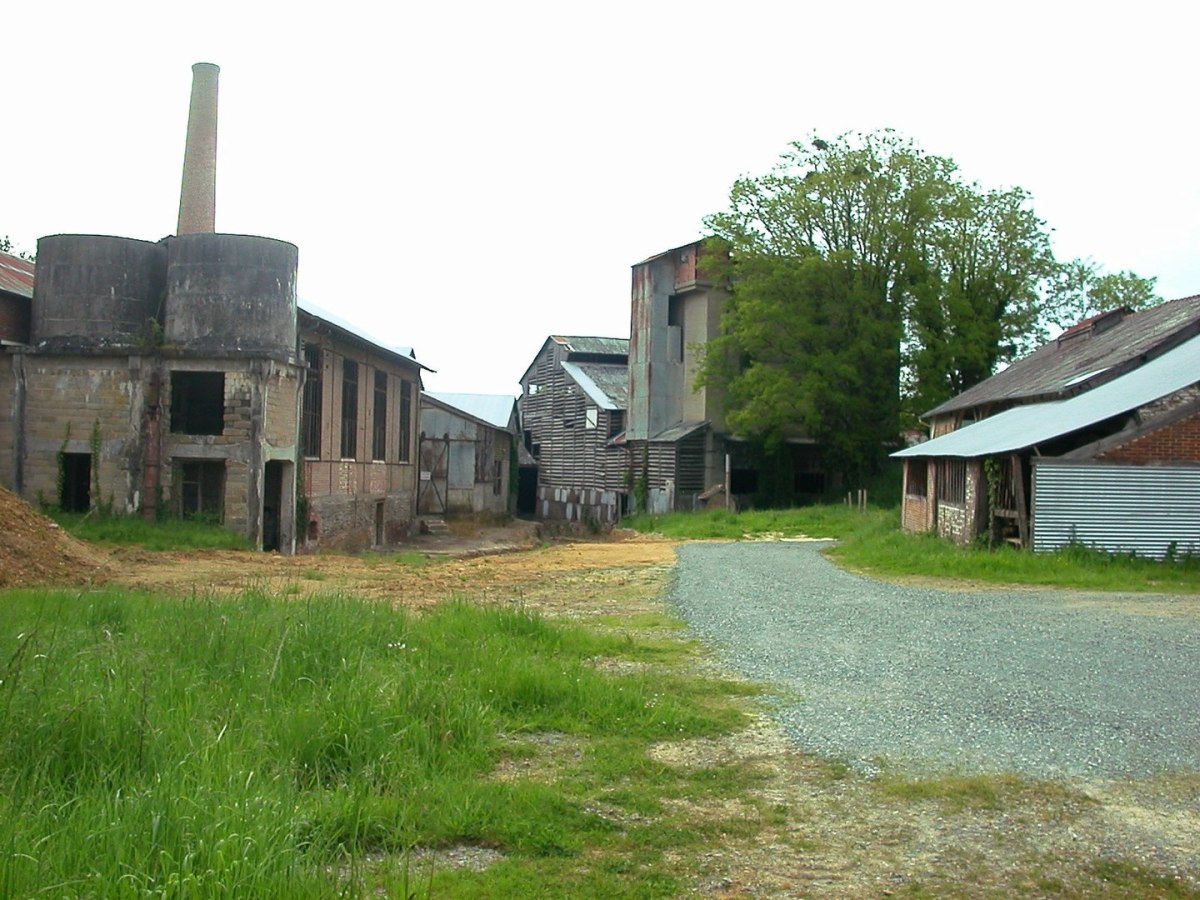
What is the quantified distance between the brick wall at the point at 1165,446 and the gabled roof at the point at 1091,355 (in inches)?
218

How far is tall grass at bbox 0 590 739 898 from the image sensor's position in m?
4.35

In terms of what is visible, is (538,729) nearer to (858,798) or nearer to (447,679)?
(447,679)

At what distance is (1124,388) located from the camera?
2156 centimetres

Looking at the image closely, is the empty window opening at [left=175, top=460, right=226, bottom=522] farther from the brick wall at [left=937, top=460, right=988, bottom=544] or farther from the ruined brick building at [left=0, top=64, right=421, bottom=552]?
the brick wall at [left=937, top=460, right=988, bottom=544]

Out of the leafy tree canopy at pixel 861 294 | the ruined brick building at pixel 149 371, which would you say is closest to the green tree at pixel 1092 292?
the leafy tree canopy at pixel 861 294

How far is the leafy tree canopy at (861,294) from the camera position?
127ft

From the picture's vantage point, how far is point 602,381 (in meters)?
49.9

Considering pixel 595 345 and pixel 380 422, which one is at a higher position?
pixel 595 345

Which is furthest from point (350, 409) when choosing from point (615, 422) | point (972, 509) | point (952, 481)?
point (615, 422)

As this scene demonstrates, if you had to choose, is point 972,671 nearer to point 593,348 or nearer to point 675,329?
point 675,329

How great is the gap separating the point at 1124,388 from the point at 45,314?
21.8 metres

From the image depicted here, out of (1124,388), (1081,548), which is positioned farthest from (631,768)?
(1124,388)

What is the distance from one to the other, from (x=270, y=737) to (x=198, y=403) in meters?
20.8

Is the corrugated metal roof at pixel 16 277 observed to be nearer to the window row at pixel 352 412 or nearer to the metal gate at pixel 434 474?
the window row at pixel 352 412
